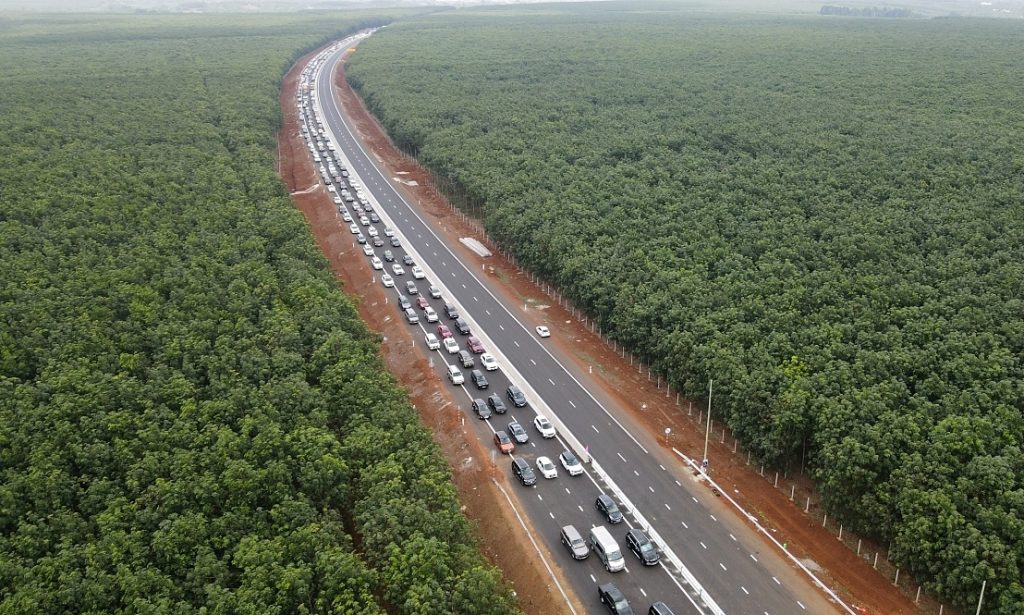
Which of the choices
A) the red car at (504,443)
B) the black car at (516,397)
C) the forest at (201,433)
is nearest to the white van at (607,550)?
the forest at (201,433)

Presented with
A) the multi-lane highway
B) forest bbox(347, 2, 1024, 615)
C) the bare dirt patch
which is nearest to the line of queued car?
the multi-lane highway

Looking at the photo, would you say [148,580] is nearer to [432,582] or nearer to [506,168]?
[432,582]

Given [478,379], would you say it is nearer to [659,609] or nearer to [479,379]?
[479,379]

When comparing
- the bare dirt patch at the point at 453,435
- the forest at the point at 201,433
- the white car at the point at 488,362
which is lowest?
the bare dirt patch at the point at 453,435

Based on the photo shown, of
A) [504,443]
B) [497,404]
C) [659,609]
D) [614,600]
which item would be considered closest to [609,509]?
[614,600]

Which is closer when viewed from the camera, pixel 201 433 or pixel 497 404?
pixel 201 433

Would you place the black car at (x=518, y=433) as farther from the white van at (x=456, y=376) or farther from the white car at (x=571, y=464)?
the white van at (x=456, y=376)
